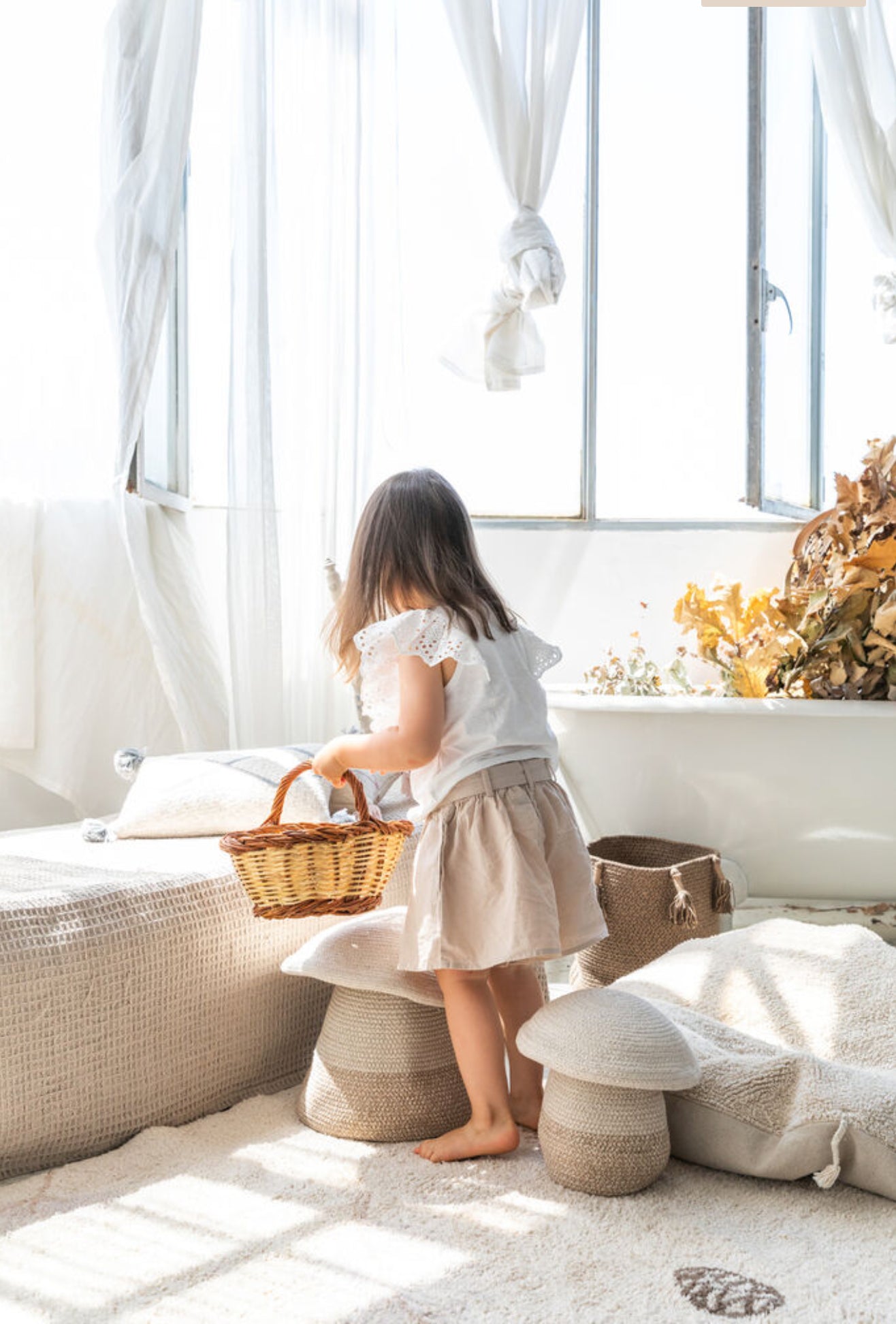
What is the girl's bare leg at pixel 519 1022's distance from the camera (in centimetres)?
171

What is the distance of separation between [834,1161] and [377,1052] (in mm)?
604

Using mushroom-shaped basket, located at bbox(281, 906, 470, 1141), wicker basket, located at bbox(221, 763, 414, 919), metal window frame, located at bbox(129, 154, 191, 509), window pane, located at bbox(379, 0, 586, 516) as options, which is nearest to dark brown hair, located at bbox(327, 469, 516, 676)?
wicker basket, located at bbox(221, 763, 414, 919)

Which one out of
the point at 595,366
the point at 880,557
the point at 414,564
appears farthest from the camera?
the point at 595,366

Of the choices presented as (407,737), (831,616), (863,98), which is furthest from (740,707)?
(863,98)

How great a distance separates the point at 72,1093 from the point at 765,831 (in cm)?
146

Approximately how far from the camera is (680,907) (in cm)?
222

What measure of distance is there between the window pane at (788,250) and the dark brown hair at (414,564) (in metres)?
1.48

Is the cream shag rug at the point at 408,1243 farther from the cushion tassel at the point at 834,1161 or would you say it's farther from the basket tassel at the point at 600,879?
the basket tassel at the point at 600,879

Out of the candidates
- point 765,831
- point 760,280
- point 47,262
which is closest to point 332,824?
point 765,831

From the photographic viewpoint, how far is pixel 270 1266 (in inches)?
50.3

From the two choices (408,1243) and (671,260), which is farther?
(671,260)

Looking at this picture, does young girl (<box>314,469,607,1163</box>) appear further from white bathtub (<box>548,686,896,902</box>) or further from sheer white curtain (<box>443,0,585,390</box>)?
sheer white curtain (<box>443,0,585,390</box>)

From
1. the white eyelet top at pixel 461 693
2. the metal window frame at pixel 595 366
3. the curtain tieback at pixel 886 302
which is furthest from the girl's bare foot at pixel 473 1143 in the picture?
the curtain tieback at pixel 886 302

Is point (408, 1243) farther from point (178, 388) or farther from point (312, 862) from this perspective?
point (178, 388)
